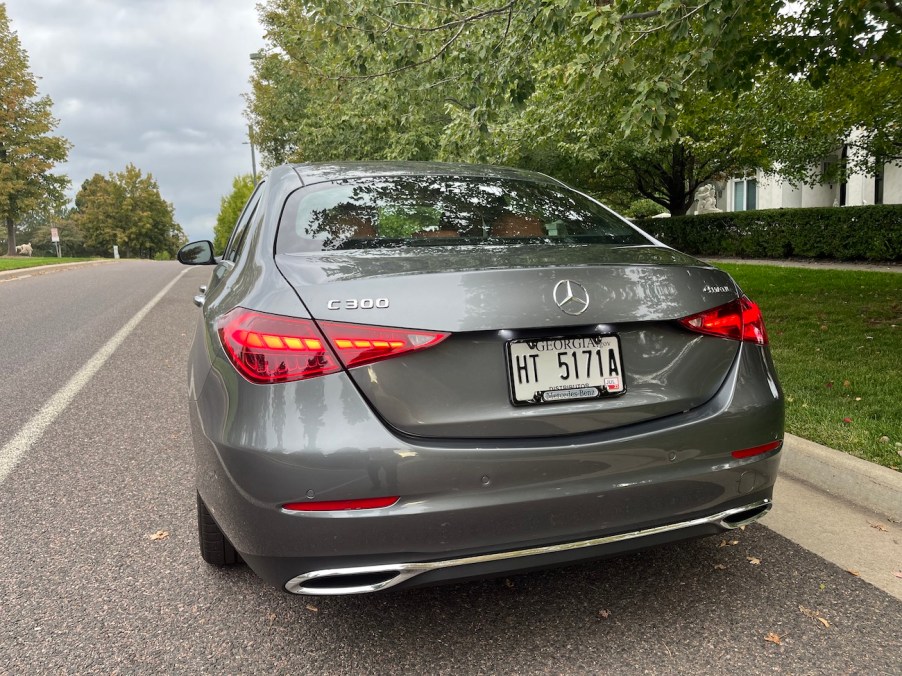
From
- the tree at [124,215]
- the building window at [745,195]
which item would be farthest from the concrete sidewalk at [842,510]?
the tree at [124,215]

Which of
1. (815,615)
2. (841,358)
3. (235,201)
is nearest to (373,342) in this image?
(815,615)

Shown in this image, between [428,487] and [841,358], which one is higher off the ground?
[428,487]

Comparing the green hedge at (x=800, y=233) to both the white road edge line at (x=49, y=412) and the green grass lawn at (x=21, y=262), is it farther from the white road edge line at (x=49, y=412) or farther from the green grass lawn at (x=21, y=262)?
the green grass lawn at (x=21, y=262)

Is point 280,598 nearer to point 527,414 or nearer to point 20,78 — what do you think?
point 527,414

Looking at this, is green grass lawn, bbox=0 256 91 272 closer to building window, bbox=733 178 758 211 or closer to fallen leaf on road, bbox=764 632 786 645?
fallen leaf on road, bbox=764 632 786 645

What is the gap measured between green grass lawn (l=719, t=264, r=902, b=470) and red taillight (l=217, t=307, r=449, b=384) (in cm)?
277

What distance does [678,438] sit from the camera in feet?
7.14

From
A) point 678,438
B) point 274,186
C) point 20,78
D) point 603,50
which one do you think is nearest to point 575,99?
point 603,50

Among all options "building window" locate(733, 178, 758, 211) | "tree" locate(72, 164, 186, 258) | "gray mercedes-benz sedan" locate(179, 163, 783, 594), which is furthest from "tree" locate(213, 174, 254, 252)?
"gray mercedes-benz sedan" locate(179, 163, 783, 594)

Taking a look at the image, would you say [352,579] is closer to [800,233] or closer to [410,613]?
[410,613]

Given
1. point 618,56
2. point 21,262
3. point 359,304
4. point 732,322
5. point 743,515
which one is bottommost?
point 743,515

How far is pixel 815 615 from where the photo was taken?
248 centimetres

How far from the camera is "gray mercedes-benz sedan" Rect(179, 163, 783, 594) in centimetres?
198

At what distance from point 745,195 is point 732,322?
35349 mm
